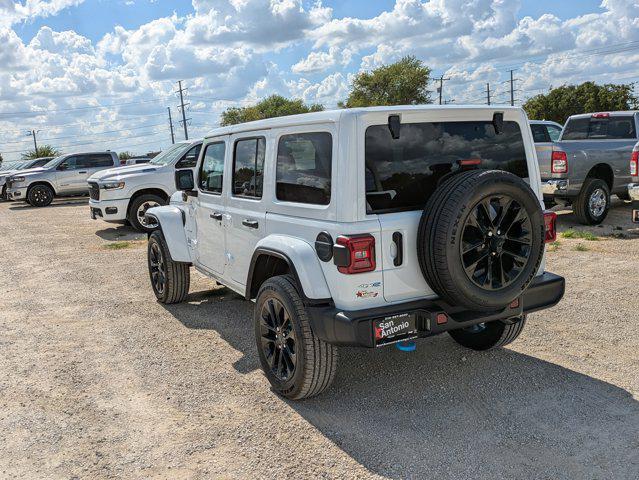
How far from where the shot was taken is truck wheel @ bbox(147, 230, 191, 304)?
6.49 meters

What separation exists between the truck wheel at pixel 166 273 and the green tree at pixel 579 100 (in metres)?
52.6

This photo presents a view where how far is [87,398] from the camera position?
443cm

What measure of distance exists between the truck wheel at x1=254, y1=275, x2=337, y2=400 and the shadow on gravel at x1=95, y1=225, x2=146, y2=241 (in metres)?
8.45

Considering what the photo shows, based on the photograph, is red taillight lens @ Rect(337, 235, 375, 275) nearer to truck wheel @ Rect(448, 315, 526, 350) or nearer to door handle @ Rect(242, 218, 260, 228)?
door handle @ Rect(242, 218, 260, 228)

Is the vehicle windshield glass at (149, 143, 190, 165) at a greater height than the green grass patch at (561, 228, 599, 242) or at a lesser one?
greater

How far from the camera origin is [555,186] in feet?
32.9

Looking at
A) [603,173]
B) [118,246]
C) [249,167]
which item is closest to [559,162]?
[603,173]

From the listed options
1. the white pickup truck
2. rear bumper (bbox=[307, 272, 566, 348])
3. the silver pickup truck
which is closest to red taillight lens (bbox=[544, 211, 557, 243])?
rear bumper (bbox=[307, 272, 566, 348])

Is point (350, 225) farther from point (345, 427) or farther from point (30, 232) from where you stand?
point (30, 232)

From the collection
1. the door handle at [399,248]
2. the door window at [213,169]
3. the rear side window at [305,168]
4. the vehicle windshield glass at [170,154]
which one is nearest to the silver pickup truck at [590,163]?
the door window at [213,169]

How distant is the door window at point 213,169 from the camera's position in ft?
17.5

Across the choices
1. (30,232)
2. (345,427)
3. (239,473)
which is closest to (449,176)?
(345,427)

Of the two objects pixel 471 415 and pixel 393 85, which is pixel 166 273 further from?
pixel 393 85

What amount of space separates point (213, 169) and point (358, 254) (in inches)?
96.1
